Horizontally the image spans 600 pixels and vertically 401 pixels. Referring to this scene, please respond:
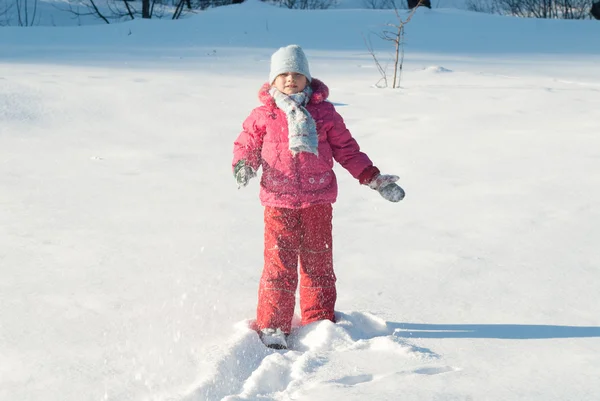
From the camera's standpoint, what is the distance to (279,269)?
9.62 feet

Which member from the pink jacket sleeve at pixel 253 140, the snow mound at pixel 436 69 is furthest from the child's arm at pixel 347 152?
the snow mound at pixel 436 69

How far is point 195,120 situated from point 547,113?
282 centimetres

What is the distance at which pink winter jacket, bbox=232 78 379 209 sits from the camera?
286cm

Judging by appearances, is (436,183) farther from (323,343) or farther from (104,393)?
(104,393)

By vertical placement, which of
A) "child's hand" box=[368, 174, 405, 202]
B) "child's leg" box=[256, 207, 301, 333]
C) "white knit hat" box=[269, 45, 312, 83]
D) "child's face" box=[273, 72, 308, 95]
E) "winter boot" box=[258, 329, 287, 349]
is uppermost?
"white knit hat" box=[269, 45, 312, 83]

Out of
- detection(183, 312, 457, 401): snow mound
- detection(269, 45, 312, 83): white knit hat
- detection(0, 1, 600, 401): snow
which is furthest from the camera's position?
detection(269, 45, 312, 83): white knit hat

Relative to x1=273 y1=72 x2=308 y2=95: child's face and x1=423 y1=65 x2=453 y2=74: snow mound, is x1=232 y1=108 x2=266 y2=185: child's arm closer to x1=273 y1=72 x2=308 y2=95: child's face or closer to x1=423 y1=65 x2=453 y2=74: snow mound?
x1=273 y1=72 x2=308 y2=95: child's face

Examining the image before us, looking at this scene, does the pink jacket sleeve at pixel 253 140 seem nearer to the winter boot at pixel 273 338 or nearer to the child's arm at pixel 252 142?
the child's arm at pixel 252 142

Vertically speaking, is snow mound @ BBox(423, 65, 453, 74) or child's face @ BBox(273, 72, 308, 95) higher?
child's face @ BBox(273, 72, 308, 95)

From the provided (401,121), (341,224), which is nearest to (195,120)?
(401,121)

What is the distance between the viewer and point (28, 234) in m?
3.92

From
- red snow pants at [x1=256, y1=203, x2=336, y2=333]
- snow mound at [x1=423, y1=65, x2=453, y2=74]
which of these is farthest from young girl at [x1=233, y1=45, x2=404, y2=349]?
snow mound at [x1=423, y1=65, x2=453, y2=74]

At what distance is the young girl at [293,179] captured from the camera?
112 inches

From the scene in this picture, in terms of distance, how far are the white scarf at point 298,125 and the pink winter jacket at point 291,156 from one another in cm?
6
